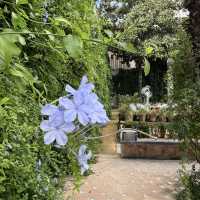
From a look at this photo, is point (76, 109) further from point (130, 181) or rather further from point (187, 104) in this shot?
point (130, 181)

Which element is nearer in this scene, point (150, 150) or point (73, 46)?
point (73, 46)

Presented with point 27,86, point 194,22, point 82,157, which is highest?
point 194,22

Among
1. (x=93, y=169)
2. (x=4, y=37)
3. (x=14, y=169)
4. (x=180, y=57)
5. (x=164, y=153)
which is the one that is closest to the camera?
(x=4, y=37)

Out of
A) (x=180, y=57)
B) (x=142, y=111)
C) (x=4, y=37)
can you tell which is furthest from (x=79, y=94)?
(x=142, y=111)

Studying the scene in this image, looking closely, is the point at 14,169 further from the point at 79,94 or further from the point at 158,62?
the point at 158,62

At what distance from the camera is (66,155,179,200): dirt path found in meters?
7.07

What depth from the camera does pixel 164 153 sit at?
11.1 m

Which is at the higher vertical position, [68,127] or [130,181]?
[68,127]

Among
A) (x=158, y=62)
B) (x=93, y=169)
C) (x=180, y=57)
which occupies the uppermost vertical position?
(x=158, y=62)

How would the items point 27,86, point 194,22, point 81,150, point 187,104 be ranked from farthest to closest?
point 194,22, point 187,104, point 27,86, point 81,150

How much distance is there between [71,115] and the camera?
1041 mm

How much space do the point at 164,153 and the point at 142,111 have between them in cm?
302

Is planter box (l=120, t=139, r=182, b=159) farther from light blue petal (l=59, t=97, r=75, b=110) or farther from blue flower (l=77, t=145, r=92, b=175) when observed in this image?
light blue petal (l=59, t=97, r=75, b=110)

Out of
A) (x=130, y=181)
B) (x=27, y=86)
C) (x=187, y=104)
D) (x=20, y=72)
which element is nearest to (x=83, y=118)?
(x=20, y=72)
